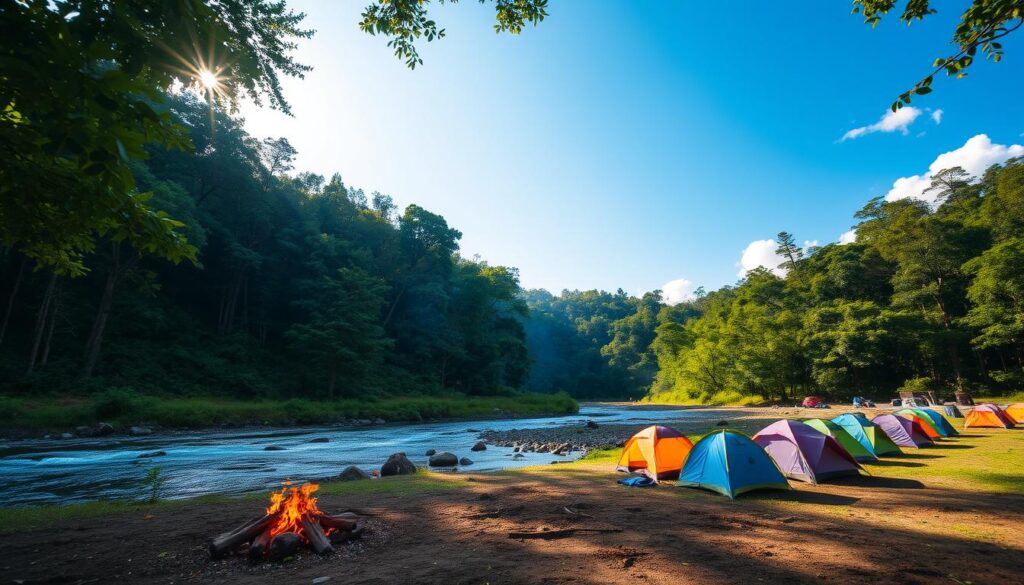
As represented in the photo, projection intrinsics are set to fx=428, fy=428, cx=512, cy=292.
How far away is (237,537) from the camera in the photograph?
5.42 metres

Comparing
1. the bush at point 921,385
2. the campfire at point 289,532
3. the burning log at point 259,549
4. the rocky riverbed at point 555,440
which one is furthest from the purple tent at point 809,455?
the bush at point 921,385

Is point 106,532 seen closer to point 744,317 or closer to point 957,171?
point 744,317

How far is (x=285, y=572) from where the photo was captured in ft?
15.9

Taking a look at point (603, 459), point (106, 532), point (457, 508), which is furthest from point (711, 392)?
point (106, 532)

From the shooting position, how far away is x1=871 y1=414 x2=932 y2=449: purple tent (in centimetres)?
1392

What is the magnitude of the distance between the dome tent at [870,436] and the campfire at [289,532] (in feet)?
45.4

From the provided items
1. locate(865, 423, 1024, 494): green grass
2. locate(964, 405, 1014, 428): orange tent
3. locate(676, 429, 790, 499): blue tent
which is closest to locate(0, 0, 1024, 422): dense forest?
locate(676, 429, 790, 499): blue tent

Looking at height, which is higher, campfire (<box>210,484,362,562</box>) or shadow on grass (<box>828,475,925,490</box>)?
campfire (<box>210,484,362,562</box>)

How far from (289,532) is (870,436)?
15.0 metres

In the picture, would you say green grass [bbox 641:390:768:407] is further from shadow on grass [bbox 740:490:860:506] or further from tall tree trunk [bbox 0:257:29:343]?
tall tree trunk [bbox 0:257:29:343]

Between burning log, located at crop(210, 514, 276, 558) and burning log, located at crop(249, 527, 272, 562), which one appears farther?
burning log, located at crop(210, 514, 276, 558)

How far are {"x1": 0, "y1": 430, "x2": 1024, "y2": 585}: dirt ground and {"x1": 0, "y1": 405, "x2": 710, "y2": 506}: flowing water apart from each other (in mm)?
5282

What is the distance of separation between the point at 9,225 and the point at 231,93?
8.01 feet

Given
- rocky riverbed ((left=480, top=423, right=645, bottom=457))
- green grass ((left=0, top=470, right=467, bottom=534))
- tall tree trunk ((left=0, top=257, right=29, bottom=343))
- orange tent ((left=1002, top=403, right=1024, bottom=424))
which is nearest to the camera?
green grass ((left=0, top=470, right=467, bottom=534))
